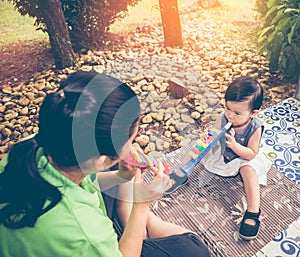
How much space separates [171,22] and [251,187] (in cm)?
196

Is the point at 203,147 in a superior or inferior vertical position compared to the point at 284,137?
superior

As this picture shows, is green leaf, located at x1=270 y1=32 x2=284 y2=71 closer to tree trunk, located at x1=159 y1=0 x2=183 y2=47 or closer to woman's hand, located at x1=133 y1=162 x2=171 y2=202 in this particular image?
tree trunk, located at x1=159 y1=0 x2=183 y2=47

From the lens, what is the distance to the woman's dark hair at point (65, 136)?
0.84 meters

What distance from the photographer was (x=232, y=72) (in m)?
2.81

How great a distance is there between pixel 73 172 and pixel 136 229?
0.33 m

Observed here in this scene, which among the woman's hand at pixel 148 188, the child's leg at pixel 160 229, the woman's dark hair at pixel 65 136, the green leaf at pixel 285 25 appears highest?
the woman's dark hair at pixel 65 136

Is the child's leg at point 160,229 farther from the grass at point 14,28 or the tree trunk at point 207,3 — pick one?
the tree trunk at point 207,3

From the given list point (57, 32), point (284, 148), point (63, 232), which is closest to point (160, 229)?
point (63, 232)

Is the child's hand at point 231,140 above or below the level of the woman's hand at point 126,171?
below

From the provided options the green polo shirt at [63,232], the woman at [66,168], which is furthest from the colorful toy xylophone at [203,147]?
the green polo shirt at [63,232]

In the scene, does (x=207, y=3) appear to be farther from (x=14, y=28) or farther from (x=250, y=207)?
(x=250, y=207)

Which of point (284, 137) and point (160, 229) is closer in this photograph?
point (160, 229)

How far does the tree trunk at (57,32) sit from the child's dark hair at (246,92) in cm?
173

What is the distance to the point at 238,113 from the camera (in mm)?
1636
